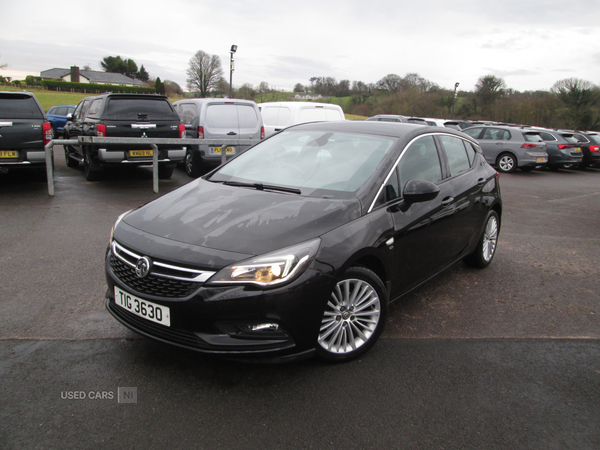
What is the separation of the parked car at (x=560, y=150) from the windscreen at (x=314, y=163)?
16415 millimetres

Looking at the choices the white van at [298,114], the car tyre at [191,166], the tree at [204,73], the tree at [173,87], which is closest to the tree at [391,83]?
the tree at [204,73]

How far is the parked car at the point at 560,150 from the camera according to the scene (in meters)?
17.8

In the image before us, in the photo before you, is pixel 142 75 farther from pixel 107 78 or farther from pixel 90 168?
pixel 90 168

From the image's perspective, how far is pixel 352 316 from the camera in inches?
121

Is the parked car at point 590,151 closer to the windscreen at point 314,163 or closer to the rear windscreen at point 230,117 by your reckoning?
the rear windscreen at point 230,117

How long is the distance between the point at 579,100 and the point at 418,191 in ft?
132

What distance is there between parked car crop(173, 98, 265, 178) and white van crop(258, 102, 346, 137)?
1511mm

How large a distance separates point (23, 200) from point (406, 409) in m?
7.87

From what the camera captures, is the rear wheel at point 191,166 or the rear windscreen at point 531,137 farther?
the rear windscreen at point 531,137

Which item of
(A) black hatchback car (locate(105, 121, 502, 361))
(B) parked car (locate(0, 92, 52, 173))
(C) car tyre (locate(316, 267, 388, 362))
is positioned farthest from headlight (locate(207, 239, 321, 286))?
(B) parked car (locate(0, 92, 52, 173))

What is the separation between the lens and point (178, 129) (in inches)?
386

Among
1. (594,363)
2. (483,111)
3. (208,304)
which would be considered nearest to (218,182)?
(208,304)

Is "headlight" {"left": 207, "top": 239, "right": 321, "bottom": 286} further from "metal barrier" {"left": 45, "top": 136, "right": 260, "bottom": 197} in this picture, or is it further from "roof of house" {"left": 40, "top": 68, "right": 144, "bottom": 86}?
"roof of house" {"left": 40, "top": 68, "right": 144, "bottom": 86}

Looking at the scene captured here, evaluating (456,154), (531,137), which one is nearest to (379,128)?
(456,154)
